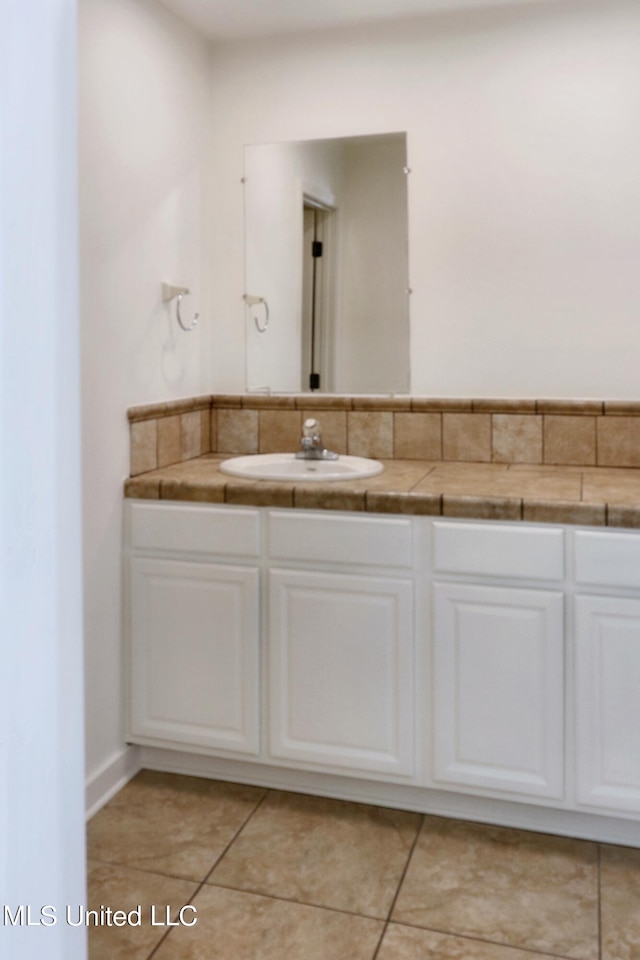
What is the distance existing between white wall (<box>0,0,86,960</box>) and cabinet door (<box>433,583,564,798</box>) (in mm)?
1760

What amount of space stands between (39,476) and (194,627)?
202 cm

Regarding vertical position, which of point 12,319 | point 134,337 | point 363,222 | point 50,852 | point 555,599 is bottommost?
point 555,599

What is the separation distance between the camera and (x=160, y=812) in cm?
239

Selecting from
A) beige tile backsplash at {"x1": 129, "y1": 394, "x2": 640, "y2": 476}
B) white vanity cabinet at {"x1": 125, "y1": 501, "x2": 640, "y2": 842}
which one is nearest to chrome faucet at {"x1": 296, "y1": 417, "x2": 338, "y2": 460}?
beige tile backsplash at {"x1": 129, "y1": 394, "x2": 640, "y2": 476}

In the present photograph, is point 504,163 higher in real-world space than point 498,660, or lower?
higher

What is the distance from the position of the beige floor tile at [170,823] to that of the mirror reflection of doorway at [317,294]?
1312 millimetres

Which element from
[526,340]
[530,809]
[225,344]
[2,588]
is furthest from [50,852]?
[225,344]

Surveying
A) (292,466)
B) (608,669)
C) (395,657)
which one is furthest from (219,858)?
(292,466)

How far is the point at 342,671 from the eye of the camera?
7.72 ft

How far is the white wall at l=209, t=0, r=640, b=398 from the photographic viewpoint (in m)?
2.62

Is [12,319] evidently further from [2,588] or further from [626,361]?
[626,361]

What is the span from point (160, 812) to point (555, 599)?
3.93 ft

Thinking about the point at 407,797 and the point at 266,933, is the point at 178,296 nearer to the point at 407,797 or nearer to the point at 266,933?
the point at 407,797

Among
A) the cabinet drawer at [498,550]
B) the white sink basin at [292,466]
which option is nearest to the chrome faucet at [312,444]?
the white sink basin at [292,466]
